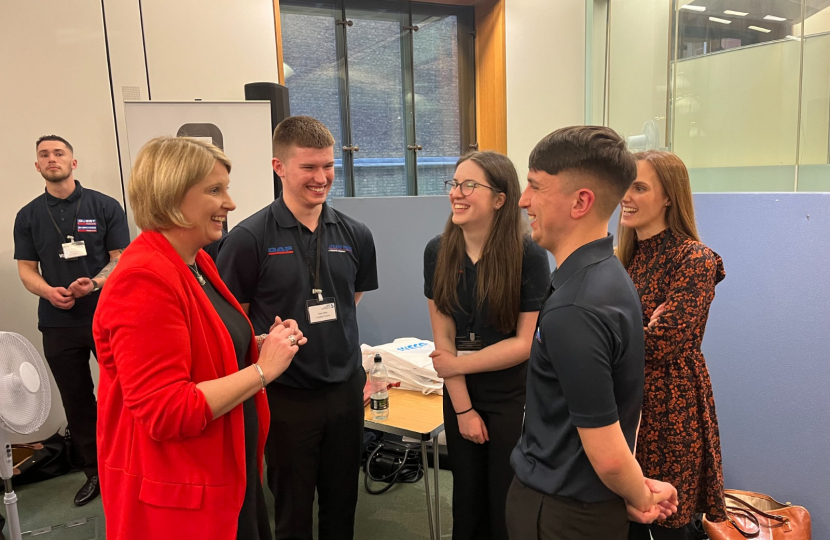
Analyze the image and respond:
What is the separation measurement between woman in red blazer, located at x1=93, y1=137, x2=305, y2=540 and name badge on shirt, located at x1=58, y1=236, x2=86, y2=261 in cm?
235

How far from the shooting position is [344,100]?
468 cm

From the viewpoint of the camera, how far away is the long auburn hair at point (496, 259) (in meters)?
1.69

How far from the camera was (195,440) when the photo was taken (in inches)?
46.6

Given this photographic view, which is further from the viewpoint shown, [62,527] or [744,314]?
[62,527]

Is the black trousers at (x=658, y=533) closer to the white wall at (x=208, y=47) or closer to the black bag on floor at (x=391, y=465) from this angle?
the black bag on floor at (x=391, y=465)

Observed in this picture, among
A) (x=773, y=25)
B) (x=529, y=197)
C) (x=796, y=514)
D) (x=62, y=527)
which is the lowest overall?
(x=62, y=527)

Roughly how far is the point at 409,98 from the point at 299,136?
11.1 feet

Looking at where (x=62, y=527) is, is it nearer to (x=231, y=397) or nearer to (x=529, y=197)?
(x=231, y=397)

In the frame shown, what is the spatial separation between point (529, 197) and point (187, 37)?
3691 millimetres

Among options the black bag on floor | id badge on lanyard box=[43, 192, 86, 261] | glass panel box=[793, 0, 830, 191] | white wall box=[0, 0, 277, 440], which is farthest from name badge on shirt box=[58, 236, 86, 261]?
glass panel box=[793, 0, 830, 191]

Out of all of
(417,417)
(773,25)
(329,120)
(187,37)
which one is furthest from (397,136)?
(417,417)

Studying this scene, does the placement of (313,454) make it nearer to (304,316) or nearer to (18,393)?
(304,316)

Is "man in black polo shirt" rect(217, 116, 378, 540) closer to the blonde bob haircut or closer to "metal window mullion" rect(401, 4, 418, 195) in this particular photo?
the blonde bob haircut

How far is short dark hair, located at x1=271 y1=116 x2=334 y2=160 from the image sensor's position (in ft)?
5.80
